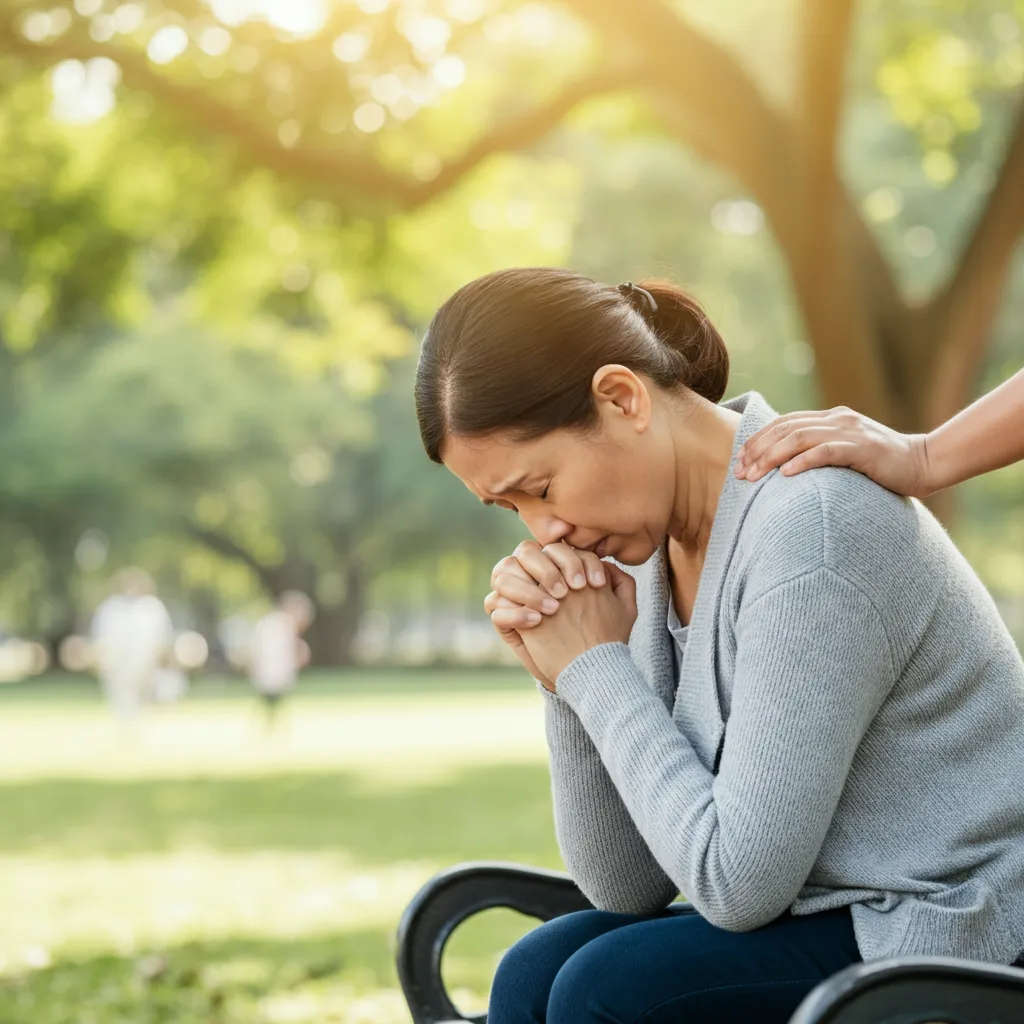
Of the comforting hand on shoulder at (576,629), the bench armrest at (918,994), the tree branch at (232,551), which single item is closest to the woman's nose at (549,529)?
the comforting hand on shoulder at (576,629)

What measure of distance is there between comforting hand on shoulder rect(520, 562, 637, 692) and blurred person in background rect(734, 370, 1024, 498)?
28 cm

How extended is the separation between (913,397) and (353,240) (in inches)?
170

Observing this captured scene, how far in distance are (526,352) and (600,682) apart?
483 mm

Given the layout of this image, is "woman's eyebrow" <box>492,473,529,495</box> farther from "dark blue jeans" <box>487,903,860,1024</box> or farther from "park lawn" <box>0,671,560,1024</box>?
"park lawn" <box>0,671,560,1024</box>

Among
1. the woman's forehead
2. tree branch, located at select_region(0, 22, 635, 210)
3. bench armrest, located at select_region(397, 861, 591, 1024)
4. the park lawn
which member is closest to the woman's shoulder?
the woman's forehead

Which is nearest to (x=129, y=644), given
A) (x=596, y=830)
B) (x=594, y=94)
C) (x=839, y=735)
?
(x=594, y=94)

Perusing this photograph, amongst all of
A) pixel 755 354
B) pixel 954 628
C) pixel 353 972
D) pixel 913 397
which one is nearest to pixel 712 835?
pixel 954 628

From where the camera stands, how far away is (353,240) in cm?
1066

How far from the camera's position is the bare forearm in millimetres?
2221

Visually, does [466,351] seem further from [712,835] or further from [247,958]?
[247,958]

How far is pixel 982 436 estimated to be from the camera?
2.26 metres

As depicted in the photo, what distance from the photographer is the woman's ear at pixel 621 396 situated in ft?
7.30

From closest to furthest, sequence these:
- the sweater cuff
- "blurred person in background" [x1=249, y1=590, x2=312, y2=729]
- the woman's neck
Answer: the sweater cuff, the woman's neck, "blurred person in background" [x1=249, y1=590, x2=312, y2=729]

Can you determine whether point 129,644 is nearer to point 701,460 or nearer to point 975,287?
point 975,287
